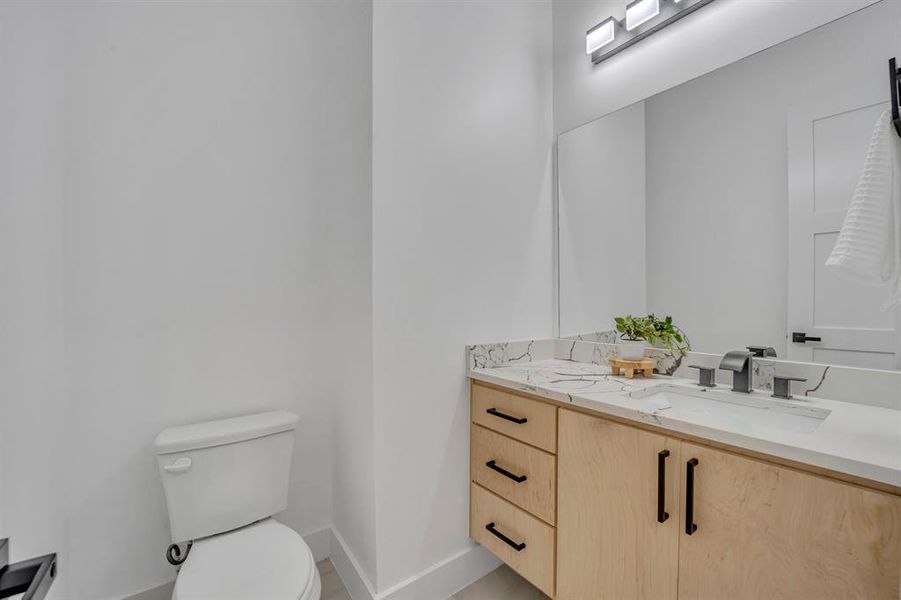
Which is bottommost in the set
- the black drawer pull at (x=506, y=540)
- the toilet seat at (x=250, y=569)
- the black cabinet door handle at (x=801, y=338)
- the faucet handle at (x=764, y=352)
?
the black drawer pull at (x=506, y=540)

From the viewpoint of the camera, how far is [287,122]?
1.75 metres

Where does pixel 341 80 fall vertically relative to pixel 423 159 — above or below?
above

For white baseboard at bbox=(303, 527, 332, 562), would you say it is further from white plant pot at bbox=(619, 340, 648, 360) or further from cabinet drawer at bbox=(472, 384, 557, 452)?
white plant pot at bbox=(619, 340, 648, 360)

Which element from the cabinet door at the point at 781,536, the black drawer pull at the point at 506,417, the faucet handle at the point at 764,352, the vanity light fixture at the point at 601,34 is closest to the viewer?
the cabinet door at the point at 781,536

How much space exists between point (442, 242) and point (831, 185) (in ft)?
4.20

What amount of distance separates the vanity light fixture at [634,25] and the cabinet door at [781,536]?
1.60 m

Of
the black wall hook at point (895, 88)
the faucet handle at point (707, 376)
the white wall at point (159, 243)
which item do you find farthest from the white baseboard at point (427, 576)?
the black wall hook at point (895, 88)

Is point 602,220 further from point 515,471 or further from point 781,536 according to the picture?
point 781,536

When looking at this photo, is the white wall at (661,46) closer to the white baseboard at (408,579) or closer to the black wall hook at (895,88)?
the black wall hook at (895,88)

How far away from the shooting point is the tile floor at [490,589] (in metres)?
1.59

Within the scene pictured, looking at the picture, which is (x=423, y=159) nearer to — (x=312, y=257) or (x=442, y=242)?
(x=442, y=242)

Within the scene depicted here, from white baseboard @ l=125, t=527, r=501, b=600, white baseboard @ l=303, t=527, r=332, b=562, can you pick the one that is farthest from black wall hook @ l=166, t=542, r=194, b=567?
white baseboard @ l=303, t=527, r=332, b=562

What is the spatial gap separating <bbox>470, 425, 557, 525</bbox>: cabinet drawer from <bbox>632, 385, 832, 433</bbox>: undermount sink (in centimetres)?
41

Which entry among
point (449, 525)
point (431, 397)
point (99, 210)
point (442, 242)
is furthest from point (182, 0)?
point (449, 525)
